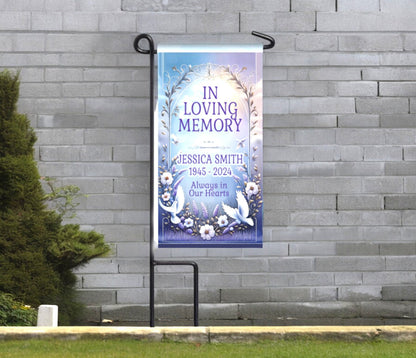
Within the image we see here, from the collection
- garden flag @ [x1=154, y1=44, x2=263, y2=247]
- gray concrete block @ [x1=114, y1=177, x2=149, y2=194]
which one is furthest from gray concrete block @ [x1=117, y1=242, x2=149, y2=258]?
gray concrete block @ [x1=114, y1=177, x2=149, y2=194]

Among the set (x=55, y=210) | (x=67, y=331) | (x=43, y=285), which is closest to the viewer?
(x=67, y=331)

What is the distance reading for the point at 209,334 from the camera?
7164mm

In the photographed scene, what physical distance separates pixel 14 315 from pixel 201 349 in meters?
2.15

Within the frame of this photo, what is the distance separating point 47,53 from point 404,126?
4380 millimetres

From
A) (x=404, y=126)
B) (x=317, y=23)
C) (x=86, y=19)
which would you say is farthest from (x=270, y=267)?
(x=86, y=19)

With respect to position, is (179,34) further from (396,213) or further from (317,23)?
→ (396,213)

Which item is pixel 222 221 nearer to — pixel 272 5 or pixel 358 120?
pixel 358 120

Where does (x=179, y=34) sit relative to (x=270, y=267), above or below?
above

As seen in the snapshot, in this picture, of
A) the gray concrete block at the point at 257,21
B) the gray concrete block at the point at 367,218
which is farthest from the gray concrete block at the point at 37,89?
the gray concrete block at the point at 367,218

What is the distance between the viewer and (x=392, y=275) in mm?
9219

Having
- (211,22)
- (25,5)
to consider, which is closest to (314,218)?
(211,22)

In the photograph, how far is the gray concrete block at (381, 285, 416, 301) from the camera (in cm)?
921

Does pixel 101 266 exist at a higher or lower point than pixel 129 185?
lower

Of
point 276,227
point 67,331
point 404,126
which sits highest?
point 404,126
